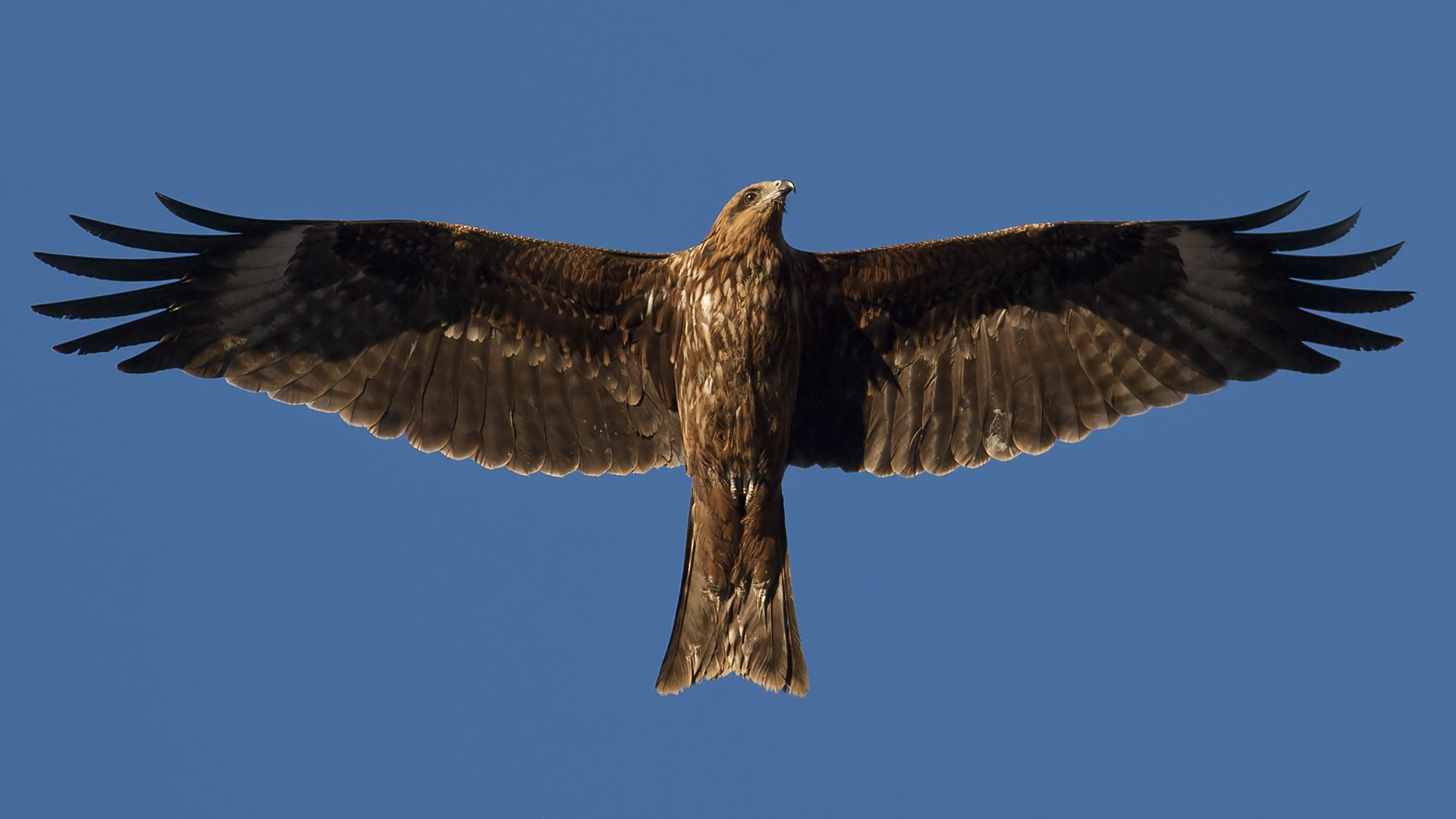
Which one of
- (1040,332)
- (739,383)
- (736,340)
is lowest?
(739,383)

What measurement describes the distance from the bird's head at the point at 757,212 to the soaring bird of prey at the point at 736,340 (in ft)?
0.04

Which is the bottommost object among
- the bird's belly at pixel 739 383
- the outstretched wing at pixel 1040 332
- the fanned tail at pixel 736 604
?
the fanned tail at pixel 736 604

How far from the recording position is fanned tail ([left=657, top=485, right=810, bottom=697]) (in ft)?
30.5

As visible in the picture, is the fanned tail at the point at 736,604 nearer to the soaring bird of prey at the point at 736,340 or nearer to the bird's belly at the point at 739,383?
the soaring bird of prey at the point at 736,340

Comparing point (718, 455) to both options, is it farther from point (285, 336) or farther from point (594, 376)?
point (285, 336)

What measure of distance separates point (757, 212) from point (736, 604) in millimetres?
2480

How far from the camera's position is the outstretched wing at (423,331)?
29.6 ft

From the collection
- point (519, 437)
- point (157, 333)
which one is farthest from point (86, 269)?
point (519, 437)

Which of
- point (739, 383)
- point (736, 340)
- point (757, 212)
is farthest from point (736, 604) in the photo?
point (757, 212)

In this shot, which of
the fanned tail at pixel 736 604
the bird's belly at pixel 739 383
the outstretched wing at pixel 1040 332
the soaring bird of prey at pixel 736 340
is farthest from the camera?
the fanned tail at pixel 736 604

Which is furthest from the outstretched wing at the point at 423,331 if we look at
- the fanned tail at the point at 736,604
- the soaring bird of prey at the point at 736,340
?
the fanned tail at the point at 736,604

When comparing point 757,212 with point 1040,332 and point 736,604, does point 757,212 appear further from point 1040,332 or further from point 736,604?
point 736,604

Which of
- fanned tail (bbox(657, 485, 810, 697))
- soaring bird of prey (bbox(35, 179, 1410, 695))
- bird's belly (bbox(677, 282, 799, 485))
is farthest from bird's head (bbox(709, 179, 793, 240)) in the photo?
fanned tail (bbox(657, 485, 810, 697))

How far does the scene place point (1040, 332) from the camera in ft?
31.3
